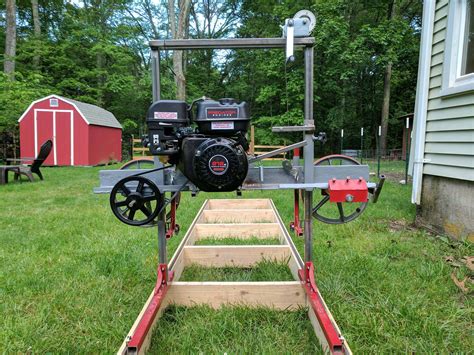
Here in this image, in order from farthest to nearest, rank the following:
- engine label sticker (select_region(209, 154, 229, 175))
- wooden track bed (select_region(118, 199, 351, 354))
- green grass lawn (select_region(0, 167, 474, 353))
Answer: wooden track bed (select_region(118, 199, 351, 354))
green grass lawn (select_region(0, 167, 474, 353))
engine label sticker (select_region(209, 154, 229, 175))

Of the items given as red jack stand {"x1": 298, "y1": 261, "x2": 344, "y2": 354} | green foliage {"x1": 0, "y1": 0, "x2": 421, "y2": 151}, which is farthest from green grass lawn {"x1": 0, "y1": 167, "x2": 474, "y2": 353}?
green foliage {"x1": 0, "y1": 0, "x2": 421, "y2": 151}

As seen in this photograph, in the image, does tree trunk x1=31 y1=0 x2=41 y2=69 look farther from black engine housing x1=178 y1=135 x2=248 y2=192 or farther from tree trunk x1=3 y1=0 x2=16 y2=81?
black engine housing x1=178 y1=135 x2=248 y2=192

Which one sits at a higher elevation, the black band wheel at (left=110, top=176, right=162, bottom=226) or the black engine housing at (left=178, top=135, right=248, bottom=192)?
the black engine housing at (left=178, top=135, right=248, bottom=192)

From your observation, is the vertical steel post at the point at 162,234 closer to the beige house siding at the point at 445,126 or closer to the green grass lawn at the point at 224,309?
the green grass lawn at the point at 224,309

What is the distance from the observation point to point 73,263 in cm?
313

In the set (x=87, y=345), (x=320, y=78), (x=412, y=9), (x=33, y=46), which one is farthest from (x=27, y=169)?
(x=412, y=9)

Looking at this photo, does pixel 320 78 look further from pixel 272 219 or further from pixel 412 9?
pixel 272 219

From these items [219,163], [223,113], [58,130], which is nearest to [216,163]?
[219,163]

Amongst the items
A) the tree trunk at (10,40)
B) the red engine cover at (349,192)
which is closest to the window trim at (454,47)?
the red engine cover at (349,192)

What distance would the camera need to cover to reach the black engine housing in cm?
183

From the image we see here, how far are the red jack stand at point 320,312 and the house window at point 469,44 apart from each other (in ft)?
9.51

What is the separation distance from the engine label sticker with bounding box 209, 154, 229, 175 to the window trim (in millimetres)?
3013

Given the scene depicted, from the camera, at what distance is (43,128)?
46.3 ft

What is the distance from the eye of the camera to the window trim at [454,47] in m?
3.79
